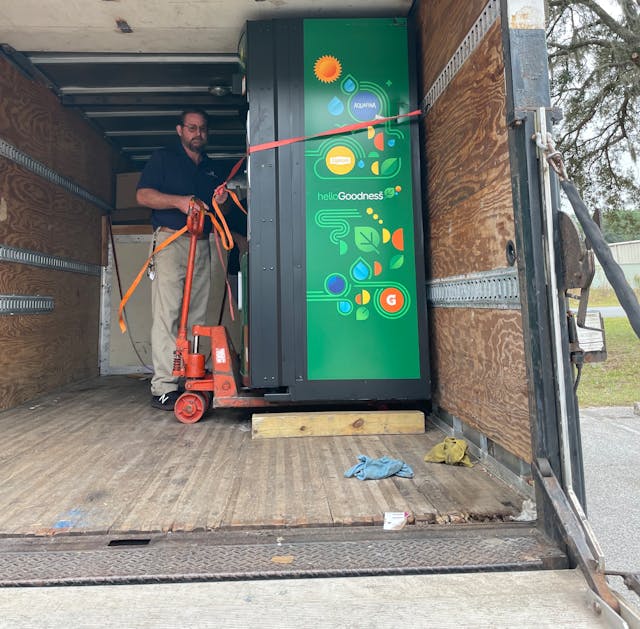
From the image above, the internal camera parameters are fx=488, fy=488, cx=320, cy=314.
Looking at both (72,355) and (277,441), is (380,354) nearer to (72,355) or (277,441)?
(277,441)

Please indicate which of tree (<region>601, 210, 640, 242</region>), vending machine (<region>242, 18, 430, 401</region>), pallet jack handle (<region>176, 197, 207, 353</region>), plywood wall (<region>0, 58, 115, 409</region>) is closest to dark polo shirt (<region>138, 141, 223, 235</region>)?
pallet jack handle (<region>176, 197, 207, 353</region>)

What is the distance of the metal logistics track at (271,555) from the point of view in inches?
50.6

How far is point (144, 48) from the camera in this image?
3457 millimetres

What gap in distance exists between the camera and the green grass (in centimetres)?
645

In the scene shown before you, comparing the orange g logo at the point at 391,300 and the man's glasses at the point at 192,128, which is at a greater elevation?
the man's glasses at the point at 192,128

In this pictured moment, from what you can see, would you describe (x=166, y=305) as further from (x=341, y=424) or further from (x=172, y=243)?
(x=341, y=424)

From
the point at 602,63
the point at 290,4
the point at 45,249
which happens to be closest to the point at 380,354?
the point at 290,4

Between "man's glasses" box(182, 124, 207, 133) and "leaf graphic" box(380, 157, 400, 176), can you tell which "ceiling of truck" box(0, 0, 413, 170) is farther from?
"leaf graphic" box(380, 157, 400, 176)

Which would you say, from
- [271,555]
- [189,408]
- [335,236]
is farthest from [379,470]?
[189,408]

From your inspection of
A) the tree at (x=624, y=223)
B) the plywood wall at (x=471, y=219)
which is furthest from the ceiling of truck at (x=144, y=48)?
the tree at (x=624, y=223)

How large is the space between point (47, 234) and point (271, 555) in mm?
3685

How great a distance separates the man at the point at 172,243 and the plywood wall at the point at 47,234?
35.9 inches

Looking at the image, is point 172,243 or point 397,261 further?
point 172,243

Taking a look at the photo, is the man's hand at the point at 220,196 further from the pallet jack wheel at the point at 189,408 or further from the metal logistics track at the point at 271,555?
the metal logistics track at the point at 271,555
